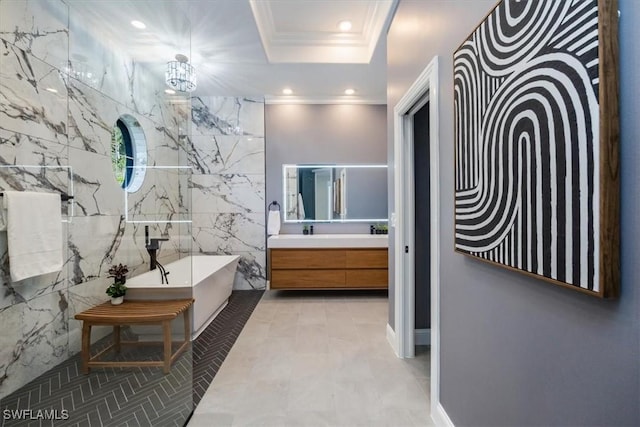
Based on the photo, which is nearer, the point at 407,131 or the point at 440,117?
the point at 440,117

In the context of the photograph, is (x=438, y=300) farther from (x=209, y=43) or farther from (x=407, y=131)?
(x=209, y=43)

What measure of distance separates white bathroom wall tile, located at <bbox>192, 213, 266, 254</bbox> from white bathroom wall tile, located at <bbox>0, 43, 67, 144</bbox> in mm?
2322

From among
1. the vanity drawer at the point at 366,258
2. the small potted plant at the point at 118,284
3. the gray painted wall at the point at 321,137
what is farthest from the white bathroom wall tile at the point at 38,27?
the vanity drawer at the point at 366,258

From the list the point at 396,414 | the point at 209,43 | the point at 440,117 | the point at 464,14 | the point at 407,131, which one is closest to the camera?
the point at 464,14

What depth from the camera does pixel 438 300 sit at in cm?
159

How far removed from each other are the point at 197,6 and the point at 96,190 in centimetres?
180

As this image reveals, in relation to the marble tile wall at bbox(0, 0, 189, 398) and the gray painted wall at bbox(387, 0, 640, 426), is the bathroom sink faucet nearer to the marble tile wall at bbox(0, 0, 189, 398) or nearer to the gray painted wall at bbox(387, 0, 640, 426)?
the marble tile wall at bbox(0, 0, 189, 398)

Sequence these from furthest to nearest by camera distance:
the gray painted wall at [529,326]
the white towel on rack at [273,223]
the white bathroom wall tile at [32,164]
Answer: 1. the white towel on rack at [273,223]
2. the white bathroom wall tile at [32,164]
3. the gray painted wall at [529,326]

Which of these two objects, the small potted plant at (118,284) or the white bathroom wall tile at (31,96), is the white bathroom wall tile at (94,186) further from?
the small potted plant at (118,284)

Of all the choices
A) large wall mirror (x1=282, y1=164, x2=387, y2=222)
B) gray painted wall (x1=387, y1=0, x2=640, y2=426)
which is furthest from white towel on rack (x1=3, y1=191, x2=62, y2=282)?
large wall mirror (x1=282, y1=164, x2=387, y2=222)

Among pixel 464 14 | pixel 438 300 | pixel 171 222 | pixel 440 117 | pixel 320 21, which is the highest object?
pixel 320 21

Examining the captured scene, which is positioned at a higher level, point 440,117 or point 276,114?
point 276,114

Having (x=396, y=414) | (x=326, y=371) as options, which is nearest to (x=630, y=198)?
(x=396, y=414)

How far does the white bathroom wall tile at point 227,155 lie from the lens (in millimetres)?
4238
